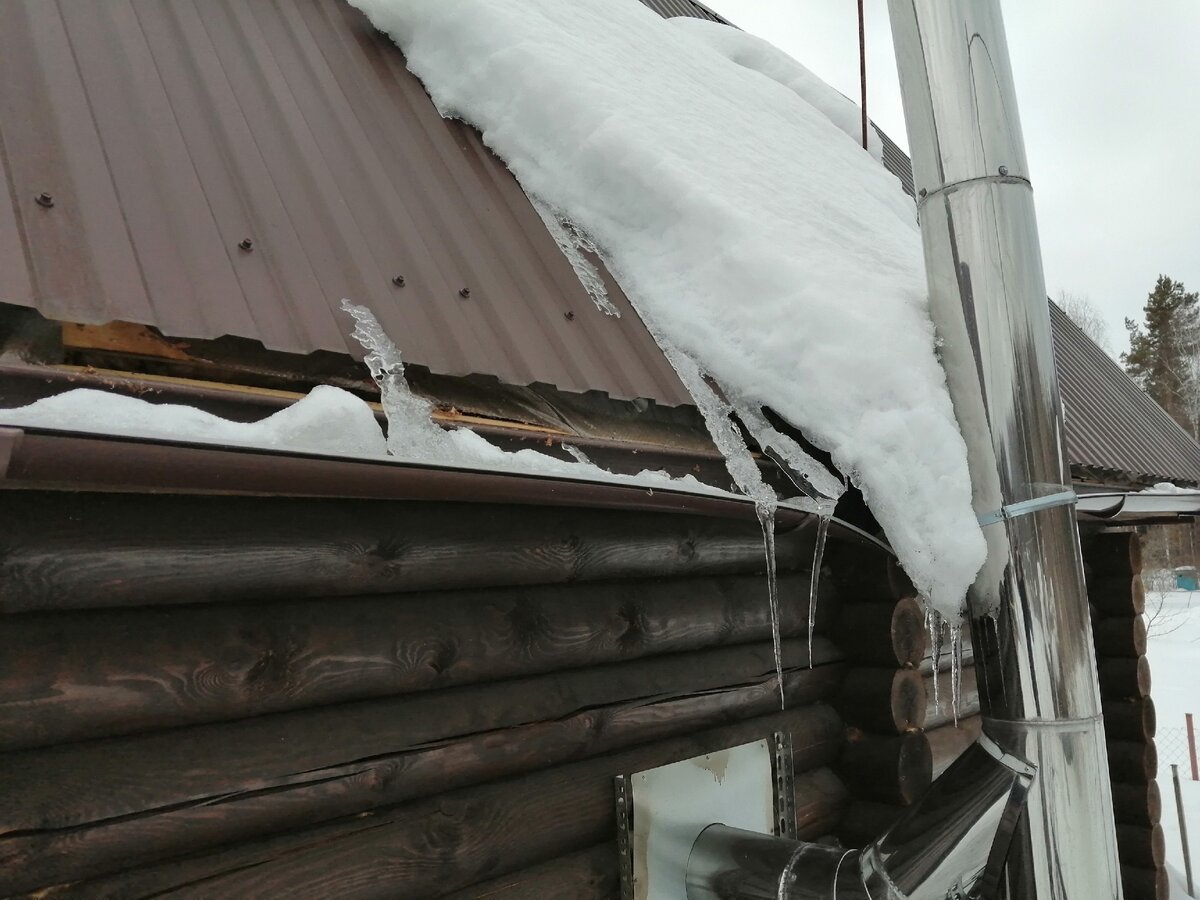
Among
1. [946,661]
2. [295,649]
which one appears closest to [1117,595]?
[946,661]

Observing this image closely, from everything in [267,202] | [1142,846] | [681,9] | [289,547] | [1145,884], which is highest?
[681,9]

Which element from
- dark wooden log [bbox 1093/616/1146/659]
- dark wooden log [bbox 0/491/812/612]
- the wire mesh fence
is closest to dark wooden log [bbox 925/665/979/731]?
dark wooden log [bbox 1093/616/1146/659]

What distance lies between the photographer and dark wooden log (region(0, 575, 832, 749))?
1.46 metres

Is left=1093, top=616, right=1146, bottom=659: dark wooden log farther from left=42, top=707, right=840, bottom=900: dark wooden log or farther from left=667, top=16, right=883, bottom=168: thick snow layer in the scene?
left=42, top=707, right=840, bottom=900: dark wooden log

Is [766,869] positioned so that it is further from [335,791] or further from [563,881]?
[335,791]

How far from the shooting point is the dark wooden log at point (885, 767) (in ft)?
10.0

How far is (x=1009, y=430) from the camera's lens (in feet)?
7.92

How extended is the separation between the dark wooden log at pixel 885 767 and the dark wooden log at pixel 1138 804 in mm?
3139

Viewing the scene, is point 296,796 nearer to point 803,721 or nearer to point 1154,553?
point 803,721

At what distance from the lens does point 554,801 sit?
7.25ft

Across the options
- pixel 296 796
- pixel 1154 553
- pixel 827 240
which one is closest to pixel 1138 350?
pixel 1154 553

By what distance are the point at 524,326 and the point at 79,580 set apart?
1.22 metres

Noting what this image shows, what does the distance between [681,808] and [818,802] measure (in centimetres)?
79

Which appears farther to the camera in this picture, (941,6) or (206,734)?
(941,6)
